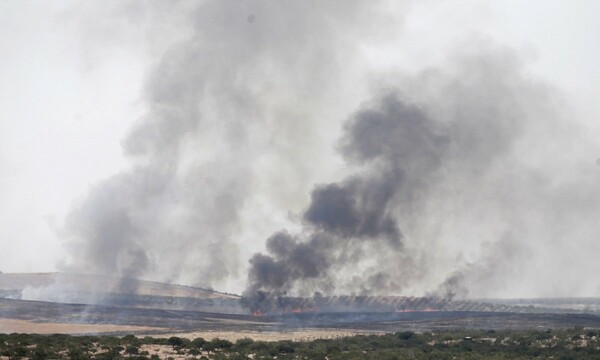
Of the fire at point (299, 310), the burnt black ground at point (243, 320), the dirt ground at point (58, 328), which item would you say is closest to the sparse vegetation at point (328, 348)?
the dirt ground at point (58, 328)

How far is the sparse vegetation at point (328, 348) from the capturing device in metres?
45.5

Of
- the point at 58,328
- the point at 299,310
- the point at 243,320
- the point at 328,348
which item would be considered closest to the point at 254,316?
the point at 243,320

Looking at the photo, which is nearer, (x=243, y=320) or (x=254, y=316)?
(x=243, y=320)

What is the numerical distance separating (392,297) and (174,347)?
114096 millimetres

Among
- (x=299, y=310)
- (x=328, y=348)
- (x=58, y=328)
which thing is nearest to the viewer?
(x=328, y=348)

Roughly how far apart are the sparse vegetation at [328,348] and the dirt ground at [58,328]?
18881 millimetres

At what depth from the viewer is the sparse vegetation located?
4550cm

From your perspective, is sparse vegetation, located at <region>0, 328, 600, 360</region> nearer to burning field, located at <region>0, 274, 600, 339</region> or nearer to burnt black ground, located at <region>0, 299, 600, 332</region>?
burning field, located at <region>0, 274, 600, 339</region>

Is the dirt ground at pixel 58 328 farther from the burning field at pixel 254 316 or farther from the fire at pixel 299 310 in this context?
the fire at pixel 299 310

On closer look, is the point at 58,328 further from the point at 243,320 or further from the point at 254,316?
the point at 254,316

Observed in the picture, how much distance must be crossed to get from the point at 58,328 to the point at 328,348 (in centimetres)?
4140

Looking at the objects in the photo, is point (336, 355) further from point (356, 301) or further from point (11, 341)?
point (356, 301)

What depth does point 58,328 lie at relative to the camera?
76.2 m

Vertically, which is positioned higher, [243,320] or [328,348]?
[243,320]
